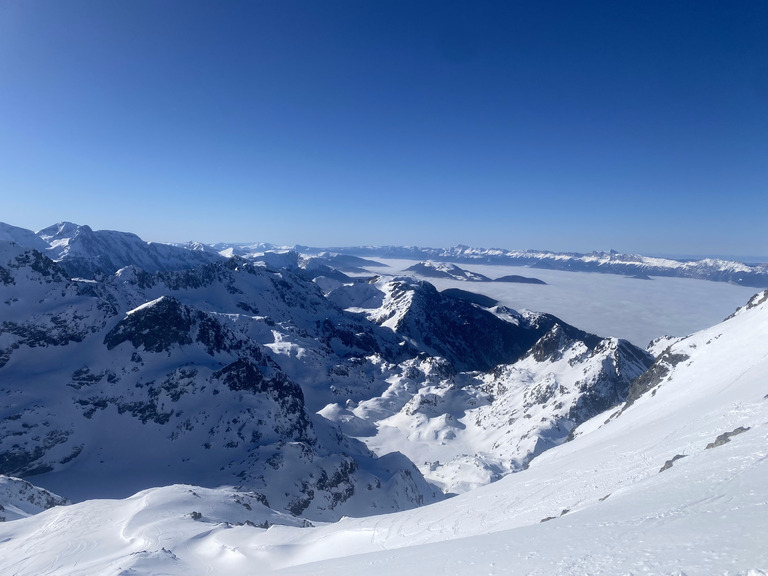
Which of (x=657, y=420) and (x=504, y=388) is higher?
(x=657, y=420)

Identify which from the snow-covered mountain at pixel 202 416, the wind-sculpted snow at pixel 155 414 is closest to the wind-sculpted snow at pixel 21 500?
the wind-sculpted snow at pixel 155 414

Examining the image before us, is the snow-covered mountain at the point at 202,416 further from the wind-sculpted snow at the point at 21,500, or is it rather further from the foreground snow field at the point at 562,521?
the foreground snow field at the point at 562,521

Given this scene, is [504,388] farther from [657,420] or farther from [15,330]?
[15,330]

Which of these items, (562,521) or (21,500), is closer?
(562,521)

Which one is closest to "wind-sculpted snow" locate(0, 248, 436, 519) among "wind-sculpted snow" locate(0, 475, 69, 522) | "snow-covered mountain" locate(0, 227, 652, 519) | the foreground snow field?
"snow-covered mountain" locate(0, 227, 652, 519)

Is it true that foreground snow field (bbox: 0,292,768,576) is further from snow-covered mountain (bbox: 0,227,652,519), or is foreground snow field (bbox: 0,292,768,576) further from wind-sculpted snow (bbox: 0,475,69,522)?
snow-covered mountain (bbox: 0,227,652,519)

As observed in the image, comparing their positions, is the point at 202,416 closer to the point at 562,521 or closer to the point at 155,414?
the point at 155,414

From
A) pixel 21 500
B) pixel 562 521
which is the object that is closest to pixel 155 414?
pixel 21 500

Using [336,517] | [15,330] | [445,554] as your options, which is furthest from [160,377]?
[445,554]
